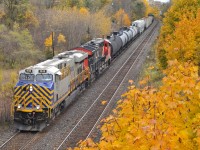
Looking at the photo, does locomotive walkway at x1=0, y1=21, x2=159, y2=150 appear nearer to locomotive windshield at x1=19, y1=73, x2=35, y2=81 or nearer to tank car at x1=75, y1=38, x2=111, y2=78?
tank car at x1=75, y1=38, x2=111, y2=78

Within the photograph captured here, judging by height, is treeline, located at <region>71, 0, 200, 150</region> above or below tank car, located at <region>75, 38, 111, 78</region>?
above

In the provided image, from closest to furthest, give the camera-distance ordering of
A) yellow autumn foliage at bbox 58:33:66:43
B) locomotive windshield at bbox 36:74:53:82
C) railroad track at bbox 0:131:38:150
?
railroad track at bbox 0:131:38:150 → locomotive windshield at bbox 36:74:53:82 → yellow autumn foliage at bbox 58:33:66:43

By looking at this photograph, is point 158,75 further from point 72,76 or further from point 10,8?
point 10,8

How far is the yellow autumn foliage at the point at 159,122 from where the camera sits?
719 centimetres

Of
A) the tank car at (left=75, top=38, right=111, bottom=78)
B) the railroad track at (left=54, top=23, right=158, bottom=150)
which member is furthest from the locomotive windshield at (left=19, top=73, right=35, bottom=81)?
the tank car at (left=75, top=38, right=111, bottom=78)

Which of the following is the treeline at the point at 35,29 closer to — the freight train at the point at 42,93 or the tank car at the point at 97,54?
the tank car at the point at 97,54

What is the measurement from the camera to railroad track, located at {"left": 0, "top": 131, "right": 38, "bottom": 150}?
1830 cm

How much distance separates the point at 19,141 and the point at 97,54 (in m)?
16.5

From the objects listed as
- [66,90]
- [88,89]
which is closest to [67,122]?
[66,90]

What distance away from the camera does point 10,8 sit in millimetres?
56219

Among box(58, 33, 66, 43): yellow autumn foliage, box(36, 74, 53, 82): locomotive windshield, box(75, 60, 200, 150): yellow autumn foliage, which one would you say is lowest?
box(58, 33, 66, 43): yellow autumn foliage

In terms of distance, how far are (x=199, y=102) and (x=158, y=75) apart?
85.5 ft

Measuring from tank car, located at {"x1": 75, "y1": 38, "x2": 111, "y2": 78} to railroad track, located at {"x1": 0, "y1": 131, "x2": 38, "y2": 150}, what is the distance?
1178cm

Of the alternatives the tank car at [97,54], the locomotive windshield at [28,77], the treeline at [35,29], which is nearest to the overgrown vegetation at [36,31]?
the treeline at [35,29]
